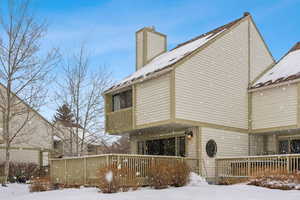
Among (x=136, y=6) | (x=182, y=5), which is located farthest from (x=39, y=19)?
(x=182, y=5)

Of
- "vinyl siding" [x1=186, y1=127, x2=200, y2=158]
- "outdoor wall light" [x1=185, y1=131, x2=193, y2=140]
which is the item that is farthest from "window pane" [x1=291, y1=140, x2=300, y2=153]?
"outdoor wall light" [x1=185, y1=131, x2=193, y2=140]

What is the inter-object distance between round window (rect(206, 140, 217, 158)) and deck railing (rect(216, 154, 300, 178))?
35 centimetres

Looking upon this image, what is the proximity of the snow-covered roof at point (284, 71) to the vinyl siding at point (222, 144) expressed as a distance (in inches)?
107

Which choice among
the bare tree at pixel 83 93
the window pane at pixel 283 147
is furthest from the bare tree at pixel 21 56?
the window pane at pixel 283 147

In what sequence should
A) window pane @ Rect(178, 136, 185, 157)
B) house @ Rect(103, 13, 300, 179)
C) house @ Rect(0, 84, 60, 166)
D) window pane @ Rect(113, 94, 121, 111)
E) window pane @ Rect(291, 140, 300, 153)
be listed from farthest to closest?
house @ Rect(0, 84, 60, 166)
window pane @ Rect(113, 94, 121, 111)
window pane @ Rect(178, 136, 185, 157)
window pane @ Rect(291, 140, 300, 153)
house @ Rect(103, 13, 300, 179)

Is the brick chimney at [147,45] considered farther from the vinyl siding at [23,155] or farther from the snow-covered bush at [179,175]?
the vinyl siding at [23,155]

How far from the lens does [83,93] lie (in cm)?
2273

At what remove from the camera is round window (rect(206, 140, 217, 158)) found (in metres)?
16.4

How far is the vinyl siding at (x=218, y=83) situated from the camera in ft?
51.5

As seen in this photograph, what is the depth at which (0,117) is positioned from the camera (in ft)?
84.6

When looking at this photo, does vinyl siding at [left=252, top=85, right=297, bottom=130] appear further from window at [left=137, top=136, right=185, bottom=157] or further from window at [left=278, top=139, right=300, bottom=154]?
window at [left=137, top=136, right=185, bottom=157]

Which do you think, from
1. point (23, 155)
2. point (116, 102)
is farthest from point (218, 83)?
point (23, 155)

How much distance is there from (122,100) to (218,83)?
5.15 meters

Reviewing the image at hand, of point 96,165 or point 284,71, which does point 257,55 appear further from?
point 96,165
